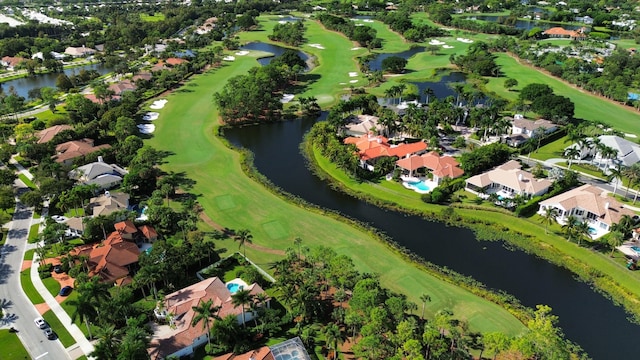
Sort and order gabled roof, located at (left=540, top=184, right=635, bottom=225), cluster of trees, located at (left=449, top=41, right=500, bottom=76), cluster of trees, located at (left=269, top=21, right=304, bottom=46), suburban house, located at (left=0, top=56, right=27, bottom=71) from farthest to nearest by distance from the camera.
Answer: cluster of trees, located at (left=269, top=21, right=304, bottom=46), suburban house, located at (left=0, top=56, right=27, bottom=71), cluster of trees, located at (left=449, top=41, right=500, bottom=76), gabled roof, located at (left=540, top=184, right=635, bottom=225)

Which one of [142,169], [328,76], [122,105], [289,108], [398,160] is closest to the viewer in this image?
[142,169]

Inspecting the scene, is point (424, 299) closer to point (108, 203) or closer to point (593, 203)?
point (593, 203)

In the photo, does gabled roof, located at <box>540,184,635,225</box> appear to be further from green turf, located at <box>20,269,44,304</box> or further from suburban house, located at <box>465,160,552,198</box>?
green turf, located at <box>20,269,44,304</box>

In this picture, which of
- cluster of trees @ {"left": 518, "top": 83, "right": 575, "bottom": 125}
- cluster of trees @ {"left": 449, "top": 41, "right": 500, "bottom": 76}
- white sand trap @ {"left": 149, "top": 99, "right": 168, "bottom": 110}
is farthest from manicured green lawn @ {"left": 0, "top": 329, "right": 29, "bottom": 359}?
cluster of trees @ {"left": 449, "top": 41, "right": 500, "bottom": 76}

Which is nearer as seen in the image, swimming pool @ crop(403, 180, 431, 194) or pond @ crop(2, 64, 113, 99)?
swimming pool @ crop(403, 180, 431, 194)

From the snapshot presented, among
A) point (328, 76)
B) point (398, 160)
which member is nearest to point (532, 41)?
point (328, 76)

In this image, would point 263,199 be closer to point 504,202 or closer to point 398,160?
point 398,160

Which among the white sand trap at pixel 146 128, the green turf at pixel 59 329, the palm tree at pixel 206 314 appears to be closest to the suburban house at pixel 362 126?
the white sand trap at pixel 146 128
